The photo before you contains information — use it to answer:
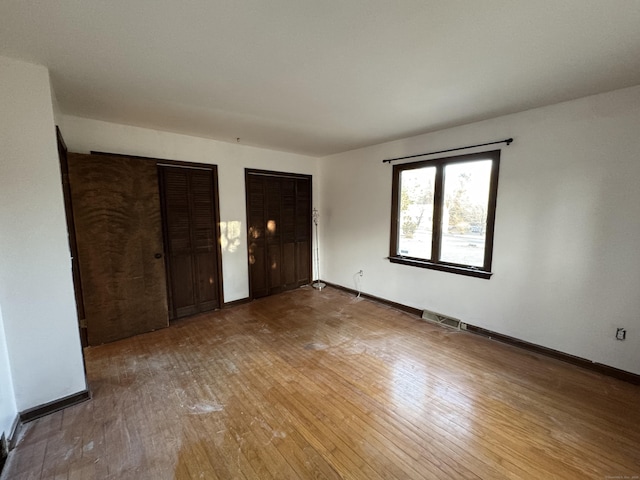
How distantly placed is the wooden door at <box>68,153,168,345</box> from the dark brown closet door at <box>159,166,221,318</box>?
0.89 feet

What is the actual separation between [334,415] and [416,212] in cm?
283

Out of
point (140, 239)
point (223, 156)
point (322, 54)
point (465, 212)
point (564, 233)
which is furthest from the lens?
point (223, 156)

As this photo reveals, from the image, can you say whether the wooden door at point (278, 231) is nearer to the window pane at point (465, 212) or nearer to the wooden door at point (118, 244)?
the wooden door at point (118, 244)

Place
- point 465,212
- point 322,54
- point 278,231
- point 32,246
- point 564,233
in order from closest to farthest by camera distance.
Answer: point 322,54, point 32,246, point 564,233, point 465,212, point 278,231

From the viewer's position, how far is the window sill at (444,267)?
3160mm

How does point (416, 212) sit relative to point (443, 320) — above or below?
above

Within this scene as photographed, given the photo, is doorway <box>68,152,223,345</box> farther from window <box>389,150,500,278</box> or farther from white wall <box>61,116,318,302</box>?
window <box>389,150,500,278</box>

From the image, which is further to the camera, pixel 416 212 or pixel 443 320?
pixel 416 212

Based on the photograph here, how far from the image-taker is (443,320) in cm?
349

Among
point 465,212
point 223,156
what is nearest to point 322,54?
point 465,212

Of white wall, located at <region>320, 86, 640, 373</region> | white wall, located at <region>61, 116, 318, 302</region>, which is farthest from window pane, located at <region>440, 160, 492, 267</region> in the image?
white wall, located at <region>61, 116, 318, 302</region>

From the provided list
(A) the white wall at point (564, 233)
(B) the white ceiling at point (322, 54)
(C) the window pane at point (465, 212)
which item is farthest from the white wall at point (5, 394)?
(C) the window pane at point (465, 212)

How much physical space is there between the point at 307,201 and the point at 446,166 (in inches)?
99.9

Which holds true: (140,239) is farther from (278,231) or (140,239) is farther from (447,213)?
(447,213)
